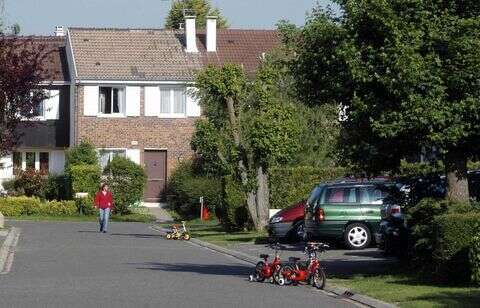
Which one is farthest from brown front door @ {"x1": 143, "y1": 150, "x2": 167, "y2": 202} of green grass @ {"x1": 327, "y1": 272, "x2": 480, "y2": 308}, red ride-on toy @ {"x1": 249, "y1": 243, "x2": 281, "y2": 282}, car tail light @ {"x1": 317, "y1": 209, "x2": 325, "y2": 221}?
red ride-on toy @ {"x1": 249, "y1": 243, "x2": 281, "y2": 282}

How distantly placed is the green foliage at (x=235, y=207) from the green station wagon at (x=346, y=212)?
9.24m

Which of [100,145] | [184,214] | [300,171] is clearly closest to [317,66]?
[300,171]

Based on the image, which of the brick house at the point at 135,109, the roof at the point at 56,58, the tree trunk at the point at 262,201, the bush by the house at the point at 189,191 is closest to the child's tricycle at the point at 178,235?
the tree trunk at the point at 262,201

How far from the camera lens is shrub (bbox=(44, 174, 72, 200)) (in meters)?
55.4

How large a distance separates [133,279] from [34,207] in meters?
30.9

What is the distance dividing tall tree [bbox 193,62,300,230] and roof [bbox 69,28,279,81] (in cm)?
1781

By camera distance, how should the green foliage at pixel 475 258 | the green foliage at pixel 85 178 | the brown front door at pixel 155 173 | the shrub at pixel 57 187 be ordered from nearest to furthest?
1. the green foliage at pixel 475 258
2. the green foliage at pixel 85 178
3. the shrub at pixel 57 187
4. the brown front door at pixel 155 173

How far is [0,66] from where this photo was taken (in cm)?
4394

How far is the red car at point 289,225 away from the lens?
109 ft

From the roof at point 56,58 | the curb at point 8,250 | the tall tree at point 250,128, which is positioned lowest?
the curb at point 8,250

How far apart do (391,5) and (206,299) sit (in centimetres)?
545

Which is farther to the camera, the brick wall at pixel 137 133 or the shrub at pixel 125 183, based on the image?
the brick wall at pixel 137 133

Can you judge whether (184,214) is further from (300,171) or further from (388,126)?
(388,126)

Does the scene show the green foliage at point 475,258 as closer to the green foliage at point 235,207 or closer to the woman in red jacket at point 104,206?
the green foliage at point 235,207
